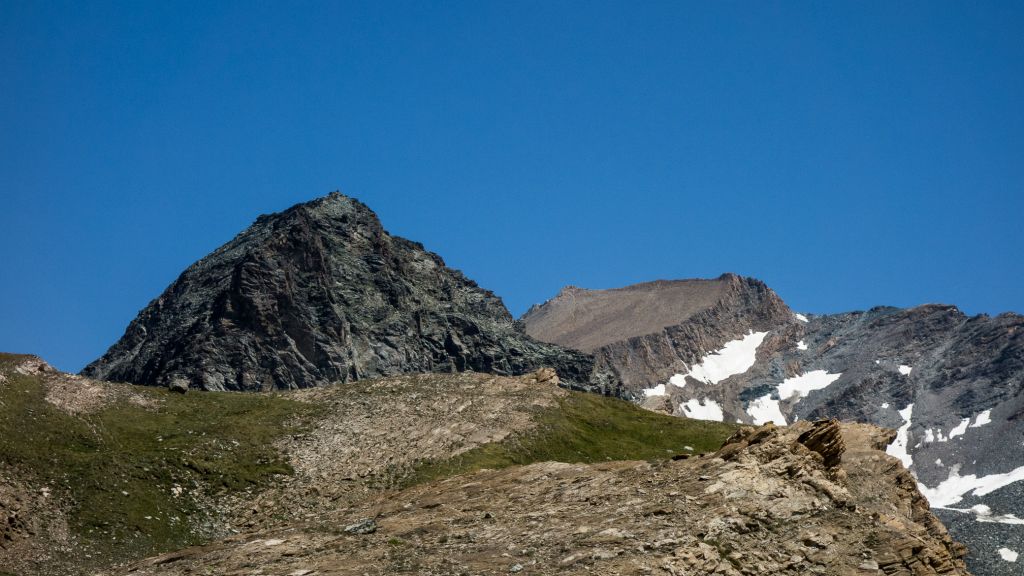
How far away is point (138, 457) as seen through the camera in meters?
67.6

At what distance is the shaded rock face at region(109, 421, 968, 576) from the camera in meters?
36.2

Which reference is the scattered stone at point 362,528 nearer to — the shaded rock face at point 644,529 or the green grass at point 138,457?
the shaded rock face at point 644,529

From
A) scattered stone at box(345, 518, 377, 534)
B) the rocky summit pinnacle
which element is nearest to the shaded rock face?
scattered stone at box(345, 518, 377, 534)

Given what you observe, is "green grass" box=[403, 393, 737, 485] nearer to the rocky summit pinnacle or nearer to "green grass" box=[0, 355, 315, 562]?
"green grass" box=[0, 355, 315, 562]

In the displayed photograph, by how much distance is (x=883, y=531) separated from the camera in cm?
3825

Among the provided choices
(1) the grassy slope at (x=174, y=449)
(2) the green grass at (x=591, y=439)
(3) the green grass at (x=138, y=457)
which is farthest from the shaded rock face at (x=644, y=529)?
(2) the green grass at (x=591, y=439)

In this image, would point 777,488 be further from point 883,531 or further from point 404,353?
point 404,353

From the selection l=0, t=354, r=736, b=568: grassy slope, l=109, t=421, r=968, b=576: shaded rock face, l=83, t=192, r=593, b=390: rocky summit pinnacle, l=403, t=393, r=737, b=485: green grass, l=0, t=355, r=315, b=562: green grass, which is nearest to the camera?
l=109, t=421, r=968, b=576: shaded rock face

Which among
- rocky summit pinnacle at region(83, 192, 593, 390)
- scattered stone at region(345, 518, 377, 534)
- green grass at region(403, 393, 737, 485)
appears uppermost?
rocky summit pinnacle at region(83, 192, 593, 390)

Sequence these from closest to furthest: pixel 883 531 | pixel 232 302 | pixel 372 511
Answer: pixel 883 531, pixel 372 511, pixel 232 302

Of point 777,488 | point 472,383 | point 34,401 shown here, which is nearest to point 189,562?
point 777,488

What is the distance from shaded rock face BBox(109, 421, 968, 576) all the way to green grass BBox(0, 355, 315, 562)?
18387 mm

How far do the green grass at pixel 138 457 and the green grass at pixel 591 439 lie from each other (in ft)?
42.5

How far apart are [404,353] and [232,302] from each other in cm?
3289
